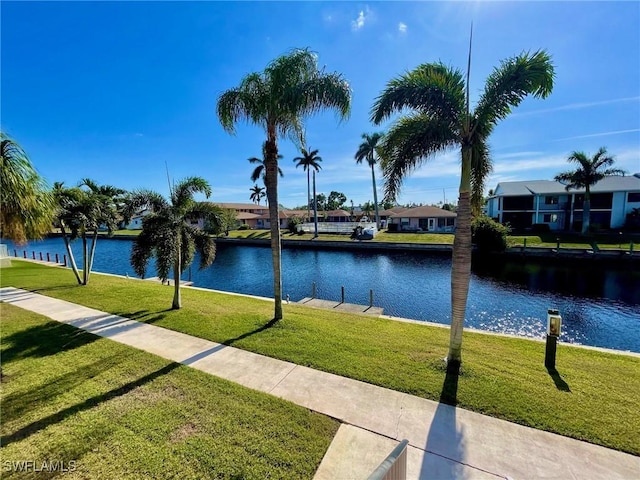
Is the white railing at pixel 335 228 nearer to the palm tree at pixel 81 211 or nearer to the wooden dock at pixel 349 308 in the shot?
the wooden dock at pixel 349 308

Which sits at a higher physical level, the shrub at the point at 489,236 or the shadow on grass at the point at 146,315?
the shrub at the point at 489,236

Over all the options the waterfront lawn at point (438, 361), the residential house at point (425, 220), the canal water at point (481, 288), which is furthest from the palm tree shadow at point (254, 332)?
the residential house at point (425, 220)

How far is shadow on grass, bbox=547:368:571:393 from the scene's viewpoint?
5.20 m

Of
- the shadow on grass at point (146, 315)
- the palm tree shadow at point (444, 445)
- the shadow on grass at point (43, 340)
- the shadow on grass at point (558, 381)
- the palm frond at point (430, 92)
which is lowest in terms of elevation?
the shadow on grass at point (558, 381)

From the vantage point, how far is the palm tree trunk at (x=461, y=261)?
5.91 meters

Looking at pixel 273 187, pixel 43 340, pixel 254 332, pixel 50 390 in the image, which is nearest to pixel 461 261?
pixel 273 187

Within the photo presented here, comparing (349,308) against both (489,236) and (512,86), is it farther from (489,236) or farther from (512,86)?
(489,236)

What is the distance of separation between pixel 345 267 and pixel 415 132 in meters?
19.5

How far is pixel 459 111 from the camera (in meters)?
6.00

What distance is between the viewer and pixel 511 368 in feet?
19.5

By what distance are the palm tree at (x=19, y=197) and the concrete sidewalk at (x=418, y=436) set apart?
12.1 feet

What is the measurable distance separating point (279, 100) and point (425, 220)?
41.5 m

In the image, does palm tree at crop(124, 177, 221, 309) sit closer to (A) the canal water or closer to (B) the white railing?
(A) the canal water

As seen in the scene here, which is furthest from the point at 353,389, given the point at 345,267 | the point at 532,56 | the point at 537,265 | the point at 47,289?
the point at 537,265
